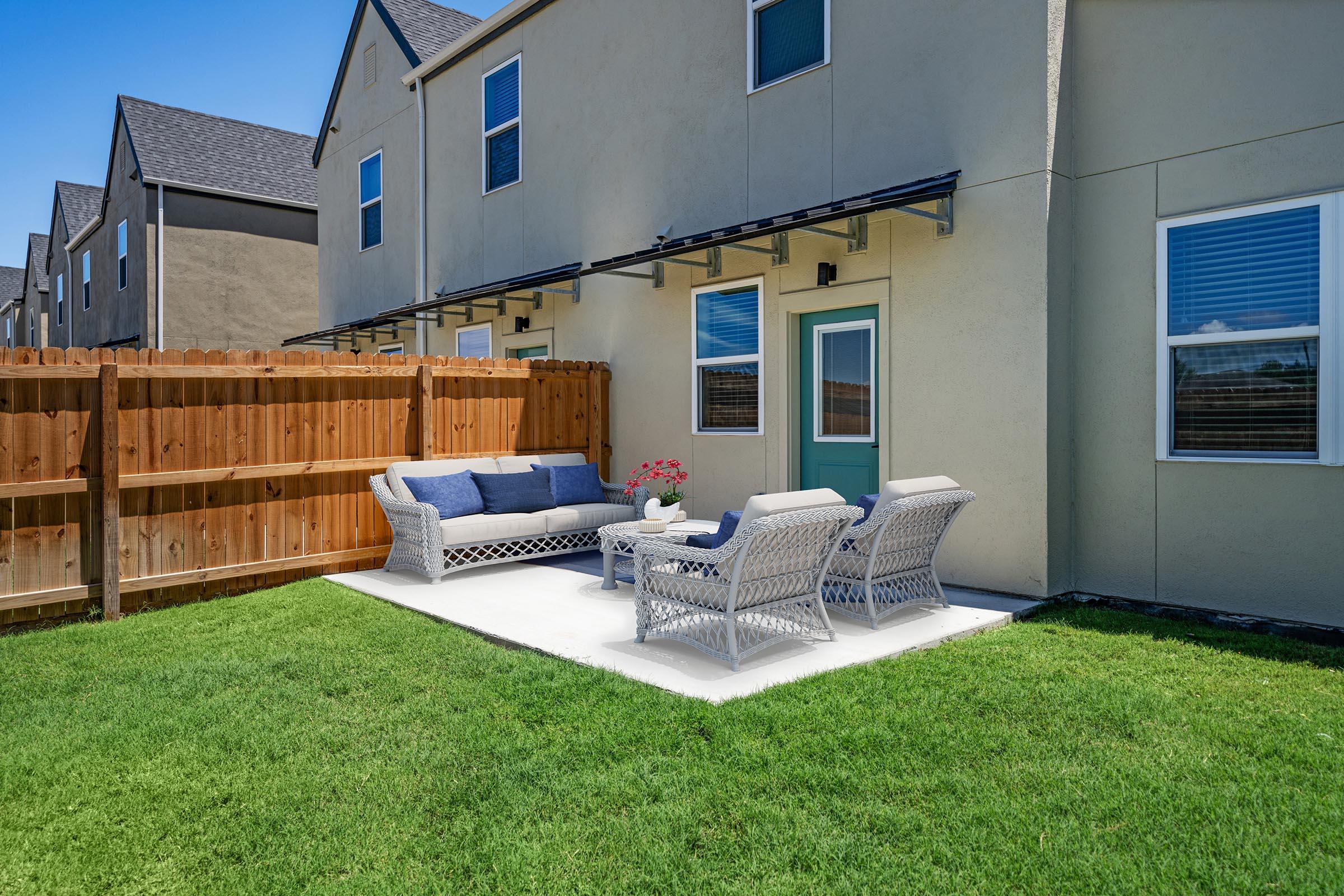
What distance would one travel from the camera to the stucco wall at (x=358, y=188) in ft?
45.5

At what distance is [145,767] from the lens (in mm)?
3531

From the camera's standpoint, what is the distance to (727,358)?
28.9ft

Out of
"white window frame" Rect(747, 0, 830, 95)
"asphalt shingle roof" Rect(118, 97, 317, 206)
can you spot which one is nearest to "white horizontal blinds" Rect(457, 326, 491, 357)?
"white window frame" Rect(747, 0, 830, 95)

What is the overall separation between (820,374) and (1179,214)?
3.20 m

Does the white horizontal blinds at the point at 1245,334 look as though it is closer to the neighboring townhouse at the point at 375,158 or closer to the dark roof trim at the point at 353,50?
the neighboring townhouse at the point at 375,158

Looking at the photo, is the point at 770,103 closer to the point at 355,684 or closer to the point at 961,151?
the point at 961,151

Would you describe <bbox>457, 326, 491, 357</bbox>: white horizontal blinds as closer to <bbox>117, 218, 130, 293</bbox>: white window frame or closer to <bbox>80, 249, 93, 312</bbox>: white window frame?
<bbox>117, 218, 130, 293</bbox>: white window frame

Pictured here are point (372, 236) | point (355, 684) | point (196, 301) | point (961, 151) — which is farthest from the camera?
point (196, 301)

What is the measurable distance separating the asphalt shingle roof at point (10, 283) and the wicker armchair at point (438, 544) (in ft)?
133

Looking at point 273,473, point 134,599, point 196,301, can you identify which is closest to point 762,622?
point 273,473

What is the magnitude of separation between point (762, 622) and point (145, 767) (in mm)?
3474

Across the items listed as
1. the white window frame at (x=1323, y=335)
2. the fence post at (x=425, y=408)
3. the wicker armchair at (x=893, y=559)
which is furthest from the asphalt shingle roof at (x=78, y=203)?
the white window frame at (x=1323, y=335)

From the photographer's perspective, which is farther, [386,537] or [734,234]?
[386,537]

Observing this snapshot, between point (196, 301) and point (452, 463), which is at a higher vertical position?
point (196, 301)
